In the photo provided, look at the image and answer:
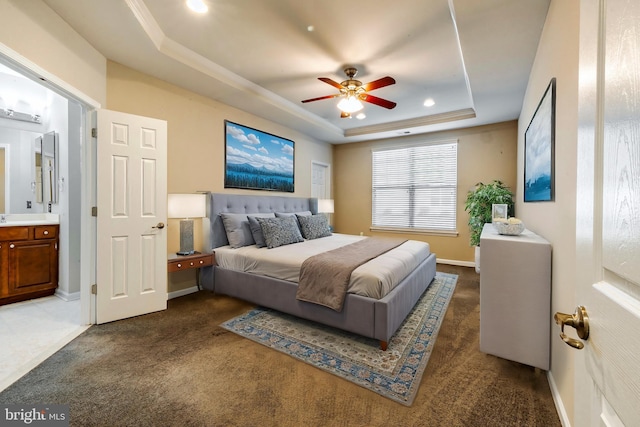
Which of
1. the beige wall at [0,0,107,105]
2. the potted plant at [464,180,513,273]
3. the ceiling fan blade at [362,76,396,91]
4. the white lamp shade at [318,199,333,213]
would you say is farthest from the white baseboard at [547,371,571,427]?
the white lamp shade at [318,199,333,213]

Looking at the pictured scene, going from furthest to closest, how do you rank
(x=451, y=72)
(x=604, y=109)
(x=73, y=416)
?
1. (x=451, y=72)
2. (x=73, y=416)
3. (x=604, y=109)

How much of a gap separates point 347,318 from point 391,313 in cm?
38

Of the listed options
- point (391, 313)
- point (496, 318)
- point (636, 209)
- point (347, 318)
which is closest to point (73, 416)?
point (347, 318)

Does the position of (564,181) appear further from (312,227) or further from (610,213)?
(312,227)

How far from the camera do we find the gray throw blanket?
93.1 inches

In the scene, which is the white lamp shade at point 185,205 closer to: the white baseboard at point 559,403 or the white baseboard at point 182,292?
the white baseboard at point 182,292

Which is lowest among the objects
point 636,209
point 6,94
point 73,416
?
point 73,416

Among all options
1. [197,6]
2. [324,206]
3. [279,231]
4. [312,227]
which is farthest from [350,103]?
→ [324,206]

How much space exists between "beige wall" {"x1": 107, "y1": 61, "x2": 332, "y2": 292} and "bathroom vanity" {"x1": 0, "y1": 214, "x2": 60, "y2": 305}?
1.45 m

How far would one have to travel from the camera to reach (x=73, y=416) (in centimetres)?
152

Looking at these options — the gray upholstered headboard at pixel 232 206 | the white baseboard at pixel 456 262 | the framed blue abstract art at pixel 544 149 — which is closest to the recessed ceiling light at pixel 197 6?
the gray upholstered headboard at pixel 232 206

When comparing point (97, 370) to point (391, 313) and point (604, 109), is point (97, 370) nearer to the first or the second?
point (391, 313)

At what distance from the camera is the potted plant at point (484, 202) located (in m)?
4.43

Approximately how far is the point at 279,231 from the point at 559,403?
2.90 m
